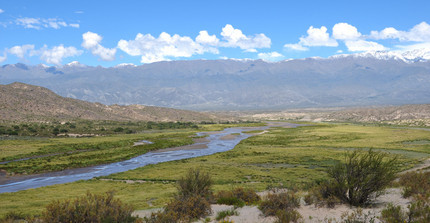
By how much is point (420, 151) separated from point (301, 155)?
21376 mm

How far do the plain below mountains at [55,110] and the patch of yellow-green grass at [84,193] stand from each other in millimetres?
104807

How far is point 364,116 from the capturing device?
188375mm

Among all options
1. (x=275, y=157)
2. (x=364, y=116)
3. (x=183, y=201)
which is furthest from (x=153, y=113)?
(x=183, y=201)

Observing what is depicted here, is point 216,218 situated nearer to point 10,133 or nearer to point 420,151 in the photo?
point 420,151

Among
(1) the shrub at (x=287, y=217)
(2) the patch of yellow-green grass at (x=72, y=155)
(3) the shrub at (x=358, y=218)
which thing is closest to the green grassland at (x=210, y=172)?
(3) the shrub at (x=358, y=218)

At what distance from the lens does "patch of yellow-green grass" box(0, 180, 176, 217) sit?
2124 cm

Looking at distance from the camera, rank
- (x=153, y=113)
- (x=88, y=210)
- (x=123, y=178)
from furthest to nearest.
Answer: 1. (x=153, y=113)
2. (x=123, y=178)
3. (x=88, y=210)

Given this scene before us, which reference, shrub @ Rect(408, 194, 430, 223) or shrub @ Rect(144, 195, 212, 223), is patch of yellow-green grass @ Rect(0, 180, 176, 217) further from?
shrub @ Rect(408, 194, 430, 223)

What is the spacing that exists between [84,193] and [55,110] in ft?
440

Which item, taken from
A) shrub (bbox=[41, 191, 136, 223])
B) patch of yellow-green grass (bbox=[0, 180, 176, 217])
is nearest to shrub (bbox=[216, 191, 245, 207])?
patch of yellow-green grass (bbox=[0, 180, 176, 217])

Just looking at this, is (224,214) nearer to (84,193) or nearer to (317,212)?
(317,212)

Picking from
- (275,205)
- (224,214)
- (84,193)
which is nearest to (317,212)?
(275,205)

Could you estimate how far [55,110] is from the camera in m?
145

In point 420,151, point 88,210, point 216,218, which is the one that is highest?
point 88,210
